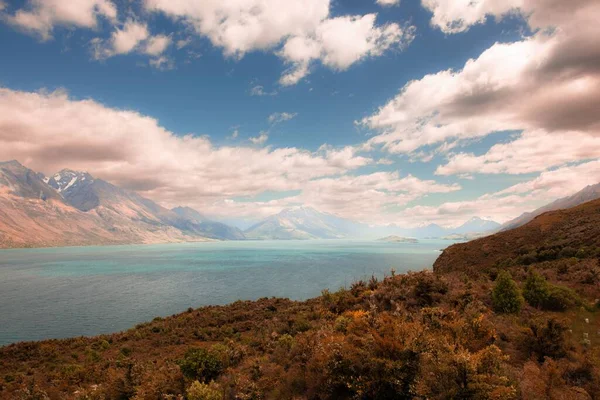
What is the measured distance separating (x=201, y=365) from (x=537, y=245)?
63029 millimetres

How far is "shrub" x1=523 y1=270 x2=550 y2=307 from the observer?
20469 millimetres

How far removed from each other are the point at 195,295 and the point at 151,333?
52.9 m

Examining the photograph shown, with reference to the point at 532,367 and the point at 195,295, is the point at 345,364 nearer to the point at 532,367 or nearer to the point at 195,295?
the point at 532,367

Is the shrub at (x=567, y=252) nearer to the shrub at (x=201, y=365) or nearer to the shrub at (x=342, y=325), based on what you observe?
the shrub at (x=342, y=325)

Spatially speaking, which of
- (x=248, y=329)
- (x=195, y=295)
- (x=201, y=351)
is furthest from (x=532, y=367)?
(x=195, y=295)

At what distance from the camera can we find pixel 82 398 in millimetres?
17453

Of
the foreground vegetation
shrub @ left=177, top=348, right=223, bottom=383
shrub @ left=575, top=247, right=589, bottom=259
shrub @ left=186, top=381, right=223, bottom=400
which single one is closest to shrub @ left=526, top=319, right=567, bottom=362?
the foreground vegetation

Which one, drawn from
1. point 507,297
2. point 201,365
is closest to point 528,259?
point 507,297

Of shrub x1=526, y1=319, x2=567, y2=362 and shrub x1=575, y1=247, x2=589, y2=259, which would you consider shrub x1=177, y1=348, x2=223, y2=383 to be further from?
shrub x1=575, y1=247, x2=589, y2=259

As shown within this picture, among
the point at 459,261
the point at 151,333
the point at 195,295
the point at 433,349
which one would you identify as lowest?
the point at 195,295

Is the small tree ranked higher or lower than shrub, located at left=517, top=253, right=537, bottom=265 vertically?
higher

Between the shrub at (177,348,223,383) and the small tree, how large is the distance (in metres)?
19.7

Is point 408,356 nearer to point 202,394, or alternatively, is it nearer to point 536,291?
point 202,394

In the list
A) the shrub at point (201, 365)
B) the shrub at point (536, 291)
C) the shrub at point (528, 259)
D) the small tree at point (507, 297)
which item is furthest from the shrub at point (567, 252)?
the shrub at point (201, 365)
